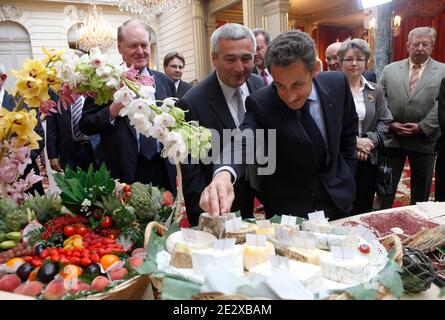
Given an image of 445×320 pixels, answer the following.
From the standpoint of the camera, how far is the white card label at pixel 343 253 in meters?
0.94

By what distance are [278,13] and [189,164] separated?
6.37 meters

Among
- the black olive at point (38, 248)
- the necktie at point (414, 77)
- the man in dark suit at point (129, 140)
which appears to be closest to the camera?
the black olive at point (38, 248)

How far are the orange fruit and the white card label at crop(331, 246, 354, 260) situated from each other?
0.69m

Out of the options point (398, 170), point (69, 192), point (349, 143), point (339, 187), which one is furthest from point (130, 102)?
point (398, 170)

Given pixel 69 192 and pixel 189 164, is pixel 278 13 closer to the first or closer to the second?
pixel 189 164

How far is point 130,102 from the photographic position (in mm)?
1187

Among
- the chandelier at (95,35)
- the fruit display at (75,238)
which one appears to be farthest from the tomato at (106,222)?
the chandelier at (95,35)

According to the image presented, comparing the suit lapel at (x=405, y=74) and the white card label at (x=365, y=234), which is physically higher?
the suit lapel at (x=405, y=74)

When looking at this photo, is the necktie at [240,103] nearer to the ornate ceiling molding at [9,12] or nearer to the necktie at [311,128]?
the necktie at [311,128]

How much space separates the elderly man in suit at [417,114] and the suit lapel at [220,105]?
168 cm

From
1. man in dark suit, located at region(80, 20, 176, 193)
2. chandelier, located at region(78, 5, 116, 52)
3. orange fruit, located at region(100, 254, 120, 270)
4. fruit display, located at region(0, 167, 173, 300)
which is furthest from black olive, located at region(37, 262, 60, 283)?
chandelier, located at region(78, 5, 116, 52)

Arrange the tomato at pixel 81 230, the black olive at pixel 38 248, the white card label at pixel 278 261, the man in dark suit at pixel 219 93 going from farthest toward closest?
the man in dark suit at pixel 219 93, the tomato at pixel 81 230, the black olive at pixel 38 248, the white card label at pixel 278 261

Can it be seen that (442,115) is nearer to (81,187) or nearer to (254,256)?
(254,256)

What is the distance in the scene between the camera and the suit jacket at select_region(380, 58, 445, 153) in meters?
2.89
